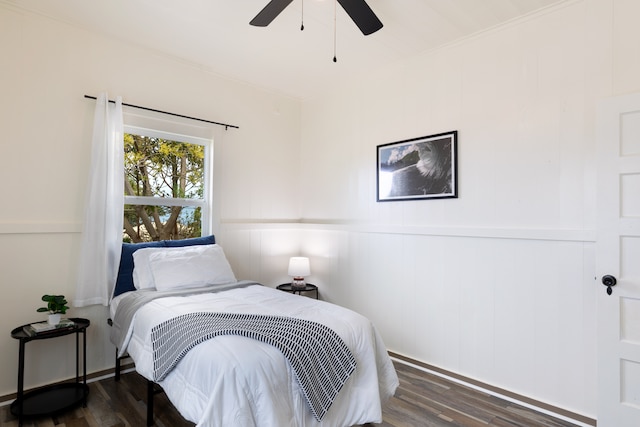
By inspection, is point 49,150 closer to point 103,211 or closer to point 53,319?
point 103,211

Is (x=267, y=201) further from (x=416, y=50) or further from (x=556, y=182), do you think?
(x=556, y=182)

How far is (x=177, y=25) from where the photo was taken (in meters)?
2.72

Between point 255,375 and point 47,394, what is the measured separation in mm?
1899

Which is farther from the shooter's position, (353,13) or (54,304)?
(54,304)

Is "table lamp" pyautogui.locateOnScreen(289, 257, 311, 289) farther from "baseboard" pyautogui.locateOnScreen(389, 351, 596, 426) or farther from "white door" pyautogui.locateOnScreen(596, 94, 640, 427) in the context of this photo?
"white door" pyautogui.locateOnScreen(596, 94, 640, 427)

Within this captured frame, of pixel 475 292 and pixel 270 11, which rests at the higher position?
pixel 270 11

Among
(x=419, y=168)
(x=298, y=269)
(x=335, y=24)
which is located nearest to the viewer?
(x=335, y=24)

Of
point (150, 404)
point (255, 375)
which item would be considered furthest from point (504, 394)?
point (150, 404)

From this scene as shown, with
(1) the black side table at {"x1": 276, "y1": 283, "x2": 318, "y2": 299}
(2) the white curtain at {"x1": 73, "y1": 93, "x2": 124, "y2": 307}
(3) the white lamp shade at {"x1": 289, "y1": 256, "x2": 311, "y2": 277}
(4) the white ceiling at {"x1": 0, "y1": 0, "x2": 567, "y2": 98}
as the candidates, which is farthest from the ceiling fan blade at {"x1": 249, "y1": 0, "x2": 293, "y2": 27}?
(1) the black side table at {"x1": 276, "y1": 283, "x2": 318, "y2": 299}

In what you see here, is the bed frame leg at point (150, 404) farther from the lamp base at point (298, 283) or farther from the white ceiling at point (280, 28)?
the white ceiling at point (280, 28)

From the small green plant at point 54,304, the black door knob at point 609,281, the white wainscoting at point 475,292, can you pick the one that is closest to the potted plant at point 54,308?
the small green plant at point 54,304

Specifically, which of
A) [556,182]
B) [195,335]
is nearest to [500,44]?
[556,182]

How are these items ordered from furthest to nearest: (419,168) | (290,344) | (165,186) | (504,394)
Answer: (165,186) → (419,168) → (504,394) → (290,344)

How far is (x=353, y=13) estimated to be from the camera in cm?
207
